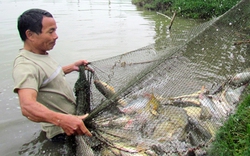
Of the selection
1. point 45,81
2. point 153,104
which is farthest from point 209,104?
point 45,81

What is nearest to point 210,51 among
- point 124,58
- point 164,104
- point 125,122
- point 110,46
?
point 124,58

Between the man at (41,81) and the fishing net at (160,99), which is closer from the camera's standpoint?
the man at (41,81)

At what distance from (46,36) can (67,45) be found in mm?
7571

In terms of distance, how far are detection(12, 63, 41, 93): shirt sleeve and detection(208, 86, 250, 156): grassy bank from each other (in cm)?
192

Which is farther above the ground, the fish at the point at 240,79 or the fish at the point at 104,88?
the fish at the point at 104,88

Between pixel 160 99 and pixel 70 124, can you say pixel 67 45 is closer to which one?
pixel 160 99

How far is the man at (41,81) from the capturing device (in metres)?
2.28

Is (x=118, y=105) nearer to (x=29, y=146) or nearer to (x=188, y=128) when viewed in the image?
(x=188, y=128)

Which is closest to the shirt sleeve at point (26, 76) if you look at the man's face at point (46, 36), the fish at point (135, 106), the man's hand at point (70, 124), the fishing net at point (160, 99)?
the man's face at point (46, 36)

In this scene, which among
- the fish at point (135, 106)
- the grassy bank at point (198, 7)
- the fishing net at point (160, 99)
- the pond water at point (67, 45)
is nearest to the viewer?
the fishing net at point (160, 99)

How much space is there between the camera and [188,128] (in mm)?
3117

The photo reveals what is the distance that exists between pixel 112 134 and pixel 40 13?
149cm

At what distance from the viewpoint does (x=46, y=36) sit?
8.71 feet

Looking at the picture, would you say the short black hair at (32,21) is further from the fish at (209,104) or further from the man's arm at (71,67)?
the fish at (209,104)
